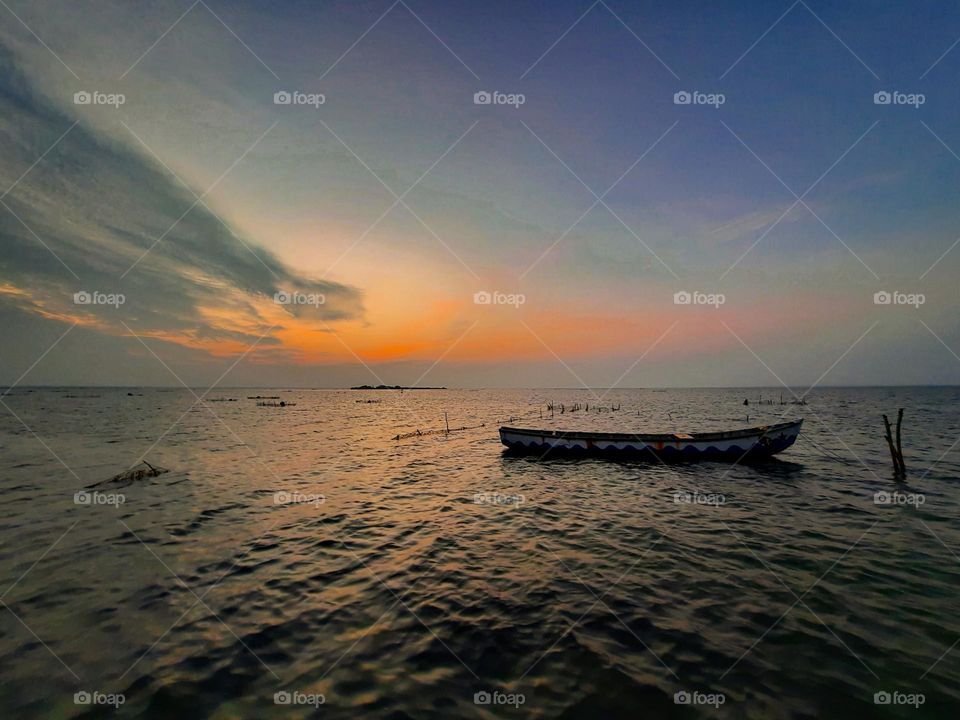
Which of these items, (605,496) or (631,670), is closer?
(631,670)

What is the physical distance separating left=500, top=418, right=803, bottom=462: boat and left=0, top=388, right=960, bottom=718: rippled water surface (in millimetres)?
5521

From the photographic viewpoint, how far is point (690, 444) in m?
26.5

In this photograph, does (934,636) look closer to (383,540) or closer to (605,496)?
(605,496)

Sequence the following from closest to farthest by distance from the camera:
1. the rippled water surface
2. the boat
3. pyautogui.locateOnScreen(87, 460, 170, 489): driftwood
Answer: the rippled water surface < pyautogui.locateOnScreen(87, 460, 170, 489): driftwood < the boat

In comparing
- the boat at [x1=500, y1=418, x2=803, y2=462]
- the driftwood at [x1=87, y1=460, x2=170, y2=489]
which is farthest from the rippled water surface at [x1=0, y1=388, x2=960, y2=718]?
the boat at [x1=500, y1=418, x2=803, y2=462]

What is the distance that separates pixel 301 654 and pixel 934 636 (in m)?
12.9

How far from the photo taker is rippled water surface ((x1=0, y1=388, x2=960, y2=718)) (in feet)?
21.9

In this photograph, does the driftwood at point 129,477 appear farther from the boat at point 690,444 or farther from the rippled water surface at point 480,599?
the boat at point 690,444

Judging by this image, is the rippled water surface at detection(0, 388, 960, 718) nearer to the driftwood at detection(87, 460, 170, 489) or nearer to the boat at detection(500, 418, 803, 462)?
the driftwood at detection(87, 460, 170, 489)


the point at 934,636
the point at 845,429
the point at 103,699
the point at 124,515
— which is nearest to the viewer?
the point at 103,699

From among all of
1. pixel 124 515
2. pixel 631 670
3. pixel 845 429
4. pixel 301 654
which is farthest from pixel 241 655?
pixel 845 429

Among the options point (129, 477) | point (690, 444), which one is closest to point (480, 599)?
point (690, 444)

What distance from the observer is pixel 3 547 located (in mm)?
12656

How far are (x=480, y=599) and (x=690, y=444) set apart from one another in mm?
22100
